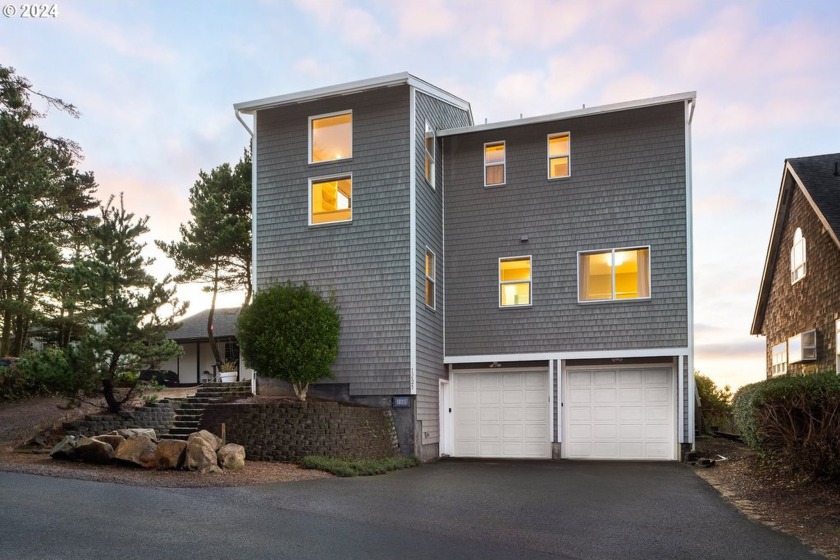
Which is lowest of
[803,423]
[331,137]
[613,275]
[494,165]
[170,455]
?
[170,455]

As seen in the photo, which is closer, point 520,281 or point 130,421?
point 130,421

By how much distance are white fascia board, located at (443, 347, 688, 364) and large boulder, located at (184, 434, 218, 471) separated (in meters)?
7.29

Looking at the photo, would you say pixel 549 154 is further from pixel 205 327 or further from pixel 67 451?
pixel 205 327

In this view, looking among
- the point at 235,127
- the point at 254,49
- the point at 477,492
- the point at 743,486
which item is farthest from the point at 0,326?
the point at 743,486

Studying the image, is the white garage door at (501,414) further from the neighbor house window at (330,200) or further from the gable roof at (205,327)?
the gable roof at (205,327)

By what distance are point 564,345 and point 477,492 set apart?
6.85 m

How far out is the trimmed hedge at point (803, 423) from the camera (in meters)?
8.66

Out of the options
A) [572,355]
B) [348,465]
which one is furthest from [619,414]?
[348,465]

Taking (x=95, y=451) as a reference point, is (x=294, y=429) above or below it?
above

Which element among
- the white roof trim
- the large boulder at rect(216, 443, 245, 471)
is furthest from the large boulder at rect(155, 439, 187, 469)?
the white roof trim

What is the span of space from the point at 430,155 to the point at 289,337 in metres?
5.99

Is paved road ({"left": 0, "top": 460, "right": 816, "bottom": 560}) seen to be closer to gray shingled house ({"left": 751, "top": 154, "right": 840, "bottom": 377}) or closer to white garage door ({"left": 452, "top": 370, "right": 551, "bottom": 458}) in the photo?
white garage door ({"left": 452, "top": 370, "right": 551, "bottom": 458})

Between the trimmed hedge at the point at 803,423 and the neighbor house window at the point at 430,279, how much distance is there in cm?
768

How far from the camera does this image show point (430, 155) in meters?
16.6
